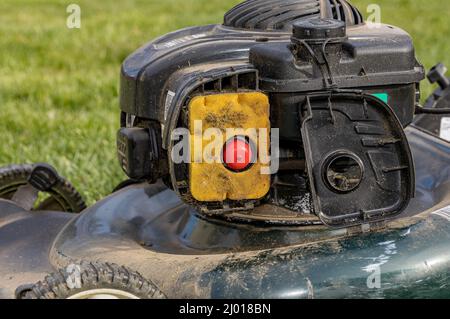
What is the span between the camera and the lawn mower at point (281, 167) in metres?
2.35

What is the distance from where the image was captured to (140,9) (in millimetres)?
9422

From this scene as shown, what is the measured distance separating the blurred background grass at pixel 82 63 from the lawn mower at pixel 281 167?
155 centimetres

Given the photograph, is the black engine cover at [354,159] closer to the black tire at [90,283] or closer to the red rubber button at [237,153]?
the red rubber button at [237,153]

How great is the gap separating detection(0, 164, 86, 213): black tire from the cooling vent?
0.96m

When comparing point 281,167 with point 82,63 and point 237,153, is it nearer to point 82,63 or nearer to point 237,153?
point 237,153

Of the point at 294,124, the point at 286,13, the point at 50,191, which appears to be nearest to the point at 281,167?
the point at 294,124

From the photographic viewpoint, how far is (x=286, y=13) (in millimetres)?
2715

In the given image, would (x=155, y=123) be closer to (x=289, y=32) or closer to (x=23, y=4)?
(x=289, y=32)

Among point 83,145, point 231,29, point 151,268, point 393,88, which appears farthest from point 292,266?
point 83,145

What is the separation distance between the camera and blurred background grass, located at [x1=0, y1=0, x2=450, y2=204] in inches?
177

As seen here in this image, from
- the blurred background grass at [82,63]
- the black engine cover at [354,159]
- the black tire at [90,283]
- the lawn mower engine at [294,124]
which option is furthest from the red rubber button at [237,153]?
the blurred background grass at [82,63]

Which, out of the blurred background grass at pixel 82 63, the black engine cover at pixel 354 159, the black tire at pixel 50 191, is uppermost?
the black engine cover at pixel 354 159

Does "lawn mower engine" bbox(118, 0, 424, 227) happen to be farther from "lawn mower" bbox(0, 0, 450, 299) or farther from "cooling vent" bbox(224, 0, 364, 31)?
"cooling vent" bbox(224, 0, 364, 31)

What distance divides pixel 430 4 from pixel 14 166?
277 inches
